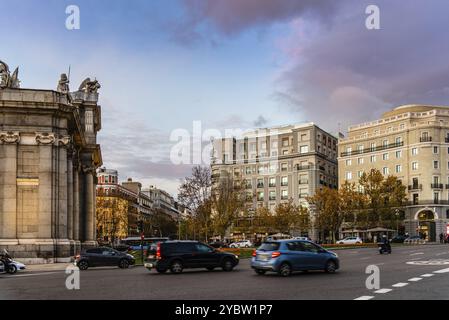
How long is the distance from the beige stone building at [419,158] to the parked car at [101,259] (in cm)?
7977

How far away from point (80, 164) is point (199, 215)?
16950mm

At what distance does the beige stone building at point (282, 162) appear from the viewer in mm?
132750

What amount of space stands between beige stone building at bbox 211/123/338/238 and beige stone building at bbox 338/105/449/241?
1461 centimetres

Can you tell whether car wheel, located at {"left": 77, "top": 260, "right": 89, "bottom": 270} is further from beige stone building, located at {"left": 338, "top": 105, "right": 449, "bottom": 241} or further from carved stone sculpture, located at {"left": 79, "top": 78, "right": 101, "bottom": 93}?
beige stone building, located at {"left": 338, "top": 105, "right": 449, "bottom": 241}

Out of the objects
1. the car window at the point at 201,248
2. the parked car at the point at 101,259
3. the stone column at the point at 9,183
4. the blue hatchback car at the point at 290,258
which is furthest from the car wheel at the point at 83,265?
the blue hatchback car at the point at 290,258

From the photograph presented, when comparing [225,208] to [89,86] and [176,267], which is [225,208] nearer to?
[89,86]

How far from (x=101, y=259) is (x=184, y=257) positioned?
36.7 ft

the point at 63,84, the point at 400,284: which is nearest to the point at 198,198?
the point at 63,84

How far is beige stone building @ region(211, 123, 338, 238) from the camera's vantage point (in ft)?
436

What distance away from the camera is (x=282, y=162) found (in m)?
137

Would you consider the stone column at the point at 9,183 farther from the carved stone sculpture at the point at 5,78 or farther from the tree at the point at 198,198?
the tree at the point at 198,198

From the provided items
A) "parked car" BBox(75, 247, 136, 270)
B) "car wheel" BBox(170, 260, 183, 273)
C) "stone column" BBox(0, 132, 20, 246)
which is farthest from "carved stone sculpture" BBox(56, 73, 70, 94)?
"car wheel" BBox(170, 260, 183, 273)
